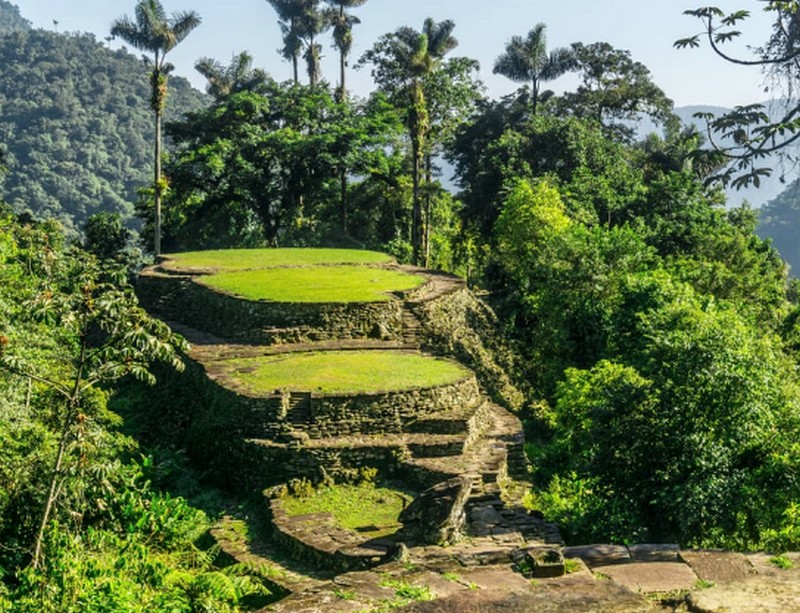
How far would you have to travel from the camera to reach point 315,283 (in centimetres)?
2008

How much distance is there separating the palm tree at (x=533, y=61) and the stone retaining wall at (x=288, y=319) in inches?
878

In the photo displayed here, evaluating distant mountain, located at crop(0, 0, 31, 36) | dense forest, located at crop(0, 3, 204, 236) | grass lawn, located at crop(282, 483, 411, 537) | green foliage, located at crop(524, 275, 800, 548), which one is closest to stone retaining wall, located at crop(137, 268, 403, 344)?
grass lawn, located at crop(282, 483, 411, 537)

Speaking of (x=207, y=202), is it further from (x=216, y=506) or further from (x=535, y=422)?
(x=216, y=506)

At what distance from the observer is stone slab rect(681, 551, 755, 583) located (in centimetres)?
541

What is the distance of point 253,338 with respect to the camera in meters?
17.8

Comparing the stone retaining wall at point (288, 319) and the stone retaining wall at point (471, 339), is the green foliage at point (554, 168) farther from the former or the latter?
the stone retaining wall at point (288, 319)

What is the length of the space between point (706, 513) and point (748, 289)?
16.2 metres

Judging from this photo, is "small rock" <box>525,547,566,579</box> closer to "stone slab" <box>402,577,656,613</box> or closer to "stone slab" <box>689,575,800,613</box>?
"stone slab" <box>402,577,656,613</box>

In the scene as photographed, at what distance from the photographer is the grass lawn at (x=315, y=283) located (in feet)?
60.5

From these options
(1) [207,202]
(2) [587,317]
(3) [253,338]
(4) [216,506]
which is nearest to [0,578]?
(4) [216,506]

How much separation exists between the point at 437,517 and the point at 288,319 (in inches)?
310

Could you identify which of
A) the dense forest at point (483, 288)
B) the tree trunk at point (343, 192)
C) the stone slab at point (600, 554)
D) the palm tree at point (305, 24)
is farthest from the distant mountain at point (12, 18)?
the stone slab at point (600, 554)

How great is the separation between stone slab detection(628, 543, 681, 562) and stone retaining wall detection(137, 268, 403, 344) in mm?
12376

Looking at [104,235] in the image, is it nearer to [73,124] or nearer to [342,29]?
[342,29]
